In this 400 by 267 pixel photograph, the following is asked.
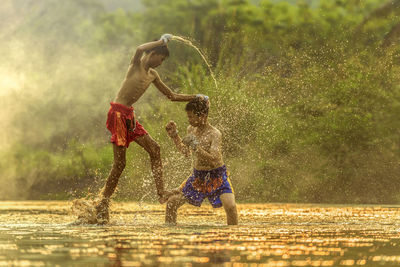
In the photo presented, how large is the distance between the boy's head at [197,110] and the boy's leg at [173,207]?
832mm

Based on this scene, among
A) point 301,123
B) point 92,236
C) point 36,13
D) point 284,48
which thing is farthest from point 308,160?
point 36,13

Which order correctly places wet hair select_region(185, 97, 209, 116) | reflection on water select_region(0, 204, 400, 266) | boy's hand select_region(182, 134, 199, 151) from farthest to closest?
1. wet hair select_region(185, 97, 209, 116)
2. boy's hand select_region(182, 134, 199, 151)
3. reflection on water select_region(0, 204, 400, 266)

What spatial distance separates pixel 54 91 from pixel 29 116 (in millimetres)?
1908

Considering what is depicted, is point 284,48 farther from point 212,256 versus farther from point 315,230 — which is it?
point 212,256

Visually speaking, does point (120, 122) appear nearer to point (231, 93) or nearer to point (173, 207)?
point (173, 207)

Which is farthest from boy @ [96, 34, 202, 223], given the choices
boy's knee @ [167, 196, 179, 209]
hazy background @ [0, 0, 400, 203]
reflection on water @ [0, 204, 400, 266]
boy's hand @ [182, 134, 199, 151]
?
hazy background @ [0, 0, 400, 203]

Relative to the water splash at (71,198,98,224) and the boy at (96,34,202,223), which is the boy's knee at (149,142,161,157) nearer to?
the boy at (96,34,202,223)

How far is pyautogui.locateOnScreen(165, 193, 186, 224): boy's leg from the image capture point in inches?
322

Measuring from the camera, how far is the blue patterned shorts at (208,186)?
8062 millimetres

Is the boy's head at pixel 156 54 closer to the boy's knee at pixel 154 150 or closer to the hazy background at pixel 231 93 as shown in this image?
the boy's knee at pixel 154 150

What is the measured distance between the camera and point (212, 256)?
15.5 feet

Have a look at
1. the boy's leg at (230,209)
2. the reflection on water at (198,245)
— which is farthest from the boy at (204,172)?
the reflection on water at (198,245)

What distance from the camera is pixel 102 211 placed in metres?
8.27

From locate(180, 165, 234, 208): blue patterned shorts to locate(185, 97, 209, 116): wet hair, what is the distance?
25.1 inches
